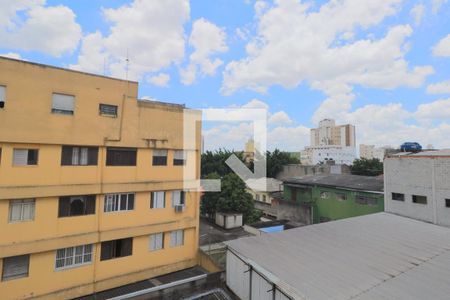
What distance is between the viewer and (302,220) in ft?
69.2

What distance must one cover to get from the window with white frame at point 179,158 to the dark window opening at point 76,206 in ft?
13.7

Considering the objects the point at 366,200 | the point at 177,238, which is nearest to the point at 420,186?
the point at 366,200

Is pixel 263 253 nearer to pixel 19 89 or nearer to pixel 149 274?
pixel 149 274

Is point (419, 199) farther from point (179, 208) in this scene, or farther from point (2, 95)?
point (2, 95)

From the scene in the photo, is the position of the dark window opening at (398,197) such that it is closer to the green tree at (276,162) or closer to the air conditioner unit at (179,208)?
the air conditioner unit at (179,208)

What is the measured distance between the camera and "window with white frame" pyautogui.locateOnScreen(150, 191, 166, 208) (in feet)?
40.9

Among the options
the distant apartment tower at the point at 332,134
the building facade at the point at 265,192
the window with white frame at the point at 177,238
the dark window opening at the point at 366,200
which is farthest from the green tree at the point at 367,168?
the distant apartment tower at the point at 332,134

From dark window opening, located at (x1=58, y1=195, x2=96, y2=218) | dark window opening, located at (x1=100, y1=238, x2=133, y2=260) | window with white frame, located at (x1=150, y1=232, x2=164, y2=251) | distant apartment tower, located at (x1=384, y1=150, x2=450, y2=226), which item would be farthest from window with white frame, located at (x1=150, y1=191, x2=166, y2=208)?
distant apartment tower, located at (x1=384, y1=150, x2=450, y2=226)

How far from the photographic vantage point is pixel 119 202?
38.0ft

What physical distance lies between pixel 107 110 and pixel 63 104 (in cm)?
169

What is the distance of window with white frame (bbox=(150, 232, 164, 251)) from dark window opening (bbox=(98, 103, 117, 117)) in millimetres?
6167

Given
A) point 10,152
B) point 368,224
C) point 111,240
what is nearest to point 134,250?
point 111,240

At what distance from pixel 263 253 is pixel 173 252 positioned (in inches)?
245

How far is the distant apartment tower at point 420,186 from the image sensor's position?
38.2 feet
